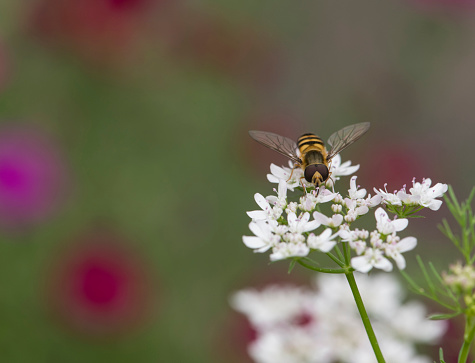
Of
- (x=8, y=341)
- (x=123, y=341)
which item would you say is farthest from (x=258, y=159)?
(x=8, y=341)

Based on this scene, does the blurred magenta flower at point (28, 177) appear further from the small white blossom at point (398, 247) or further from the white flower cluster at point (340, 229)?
the small white blossom at point (398, 247)

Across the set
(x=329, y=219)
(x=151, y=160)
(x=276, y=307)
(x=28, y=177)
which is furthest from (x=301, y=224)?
(x=151, y=160)

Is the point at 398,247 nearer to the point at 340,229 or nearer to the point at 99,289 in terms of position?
the point at 340,229

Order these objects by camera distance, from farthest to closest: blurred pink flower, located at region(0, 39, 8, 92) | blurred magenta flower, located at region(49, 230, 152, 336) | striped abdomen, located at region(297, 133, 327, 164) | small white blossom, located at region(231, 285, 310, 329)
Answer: blurred pink flower, located at region(0, 39, 8, 92)
blurred magenta flower, located at region(49, 230, 152, 336)
small white blossom, located at region(231, 285, 310, 329)
striped abdomen, located at region(297, 133, 327, 164)

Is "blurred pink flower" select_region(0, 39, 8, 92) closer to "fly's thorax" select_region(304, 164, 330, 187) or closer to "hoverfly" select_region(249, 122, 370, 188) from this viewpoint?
"hoverfly" select_region(249, 122, 370, 188)

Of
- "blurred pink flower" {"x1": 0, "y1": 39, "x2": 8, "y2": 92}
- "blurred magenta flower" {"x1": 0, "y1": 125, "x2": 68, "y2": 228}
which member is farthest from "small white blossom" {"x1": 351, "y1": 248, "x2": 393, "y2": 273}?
"blurred pink flower" {"x1": 0, "y1": 39, "x2": 8, "y2": 92}

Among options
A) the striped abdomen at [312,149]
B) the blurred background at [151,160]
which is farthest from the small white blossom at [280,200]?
the blurred background at [151,160]

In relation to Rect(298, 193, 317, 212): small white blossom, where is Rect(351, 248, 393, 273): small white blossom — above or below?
below
